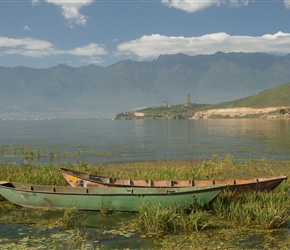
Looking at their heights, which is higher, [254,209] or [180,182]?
[180,182]

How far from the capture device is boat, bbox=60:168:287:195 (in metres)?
17.6

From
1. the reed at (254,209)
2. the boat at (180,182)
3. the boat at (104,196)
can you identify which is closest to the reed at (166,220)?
the boat at (104,196)

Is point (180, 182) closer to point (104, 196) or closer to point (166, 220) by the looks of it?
point (104, 196)

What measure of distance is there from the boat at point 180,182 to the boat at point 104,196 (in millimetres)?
1528

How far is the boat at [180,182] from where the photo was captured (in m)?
17.6

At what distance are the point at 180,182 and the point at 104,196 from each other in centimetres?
446

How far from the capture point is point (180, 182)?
63.6 ft

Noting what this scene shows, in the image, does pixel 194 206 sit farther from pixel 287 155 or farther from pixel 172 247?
pixel 287 155

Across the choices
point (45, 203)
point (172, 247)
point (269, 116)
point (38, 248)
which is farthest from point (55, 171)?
point (269, 116)

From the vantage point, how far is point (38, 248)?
1309cm

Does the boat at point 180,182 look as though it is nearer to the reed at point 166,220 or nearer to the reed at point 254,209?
the reed at point 254,209

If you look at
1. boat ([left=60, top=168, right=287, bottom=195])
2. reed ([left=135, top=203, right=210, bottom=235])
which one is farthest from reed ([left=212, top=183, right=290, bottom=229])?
reed ([left=135, top=203, right=210, bottom=235])

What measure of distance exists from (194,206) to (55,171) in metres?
11.0

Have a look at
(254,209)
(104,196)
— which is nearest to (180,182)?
(104,196)
